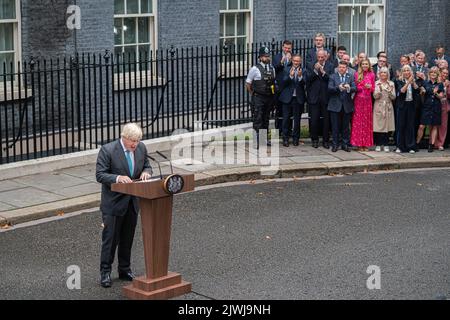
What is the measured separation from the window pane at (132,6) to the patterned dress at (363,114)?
4.27 m

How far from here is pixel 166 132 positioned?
1898 centimetres

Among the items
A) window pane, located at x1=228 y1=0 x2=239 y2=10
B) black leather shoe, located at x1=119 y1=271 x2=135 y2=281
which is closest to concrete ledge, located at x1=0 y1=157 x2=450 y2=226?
black leather shoe, located at x1=119 y1=271 x2=135 y2=281

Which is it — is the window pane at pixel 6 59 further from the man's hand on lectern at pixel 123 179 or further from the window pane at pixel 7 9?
the man's hand on lectern at pixel 123 179

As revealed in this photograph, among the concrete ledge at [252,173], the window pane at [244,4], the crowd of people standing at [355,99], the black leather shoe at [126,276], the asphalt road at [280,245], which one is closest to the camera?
the asphalt road at [280,245]

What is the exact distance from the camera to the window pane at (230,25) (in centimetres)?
2159

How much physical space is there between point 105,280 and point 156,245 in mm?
797

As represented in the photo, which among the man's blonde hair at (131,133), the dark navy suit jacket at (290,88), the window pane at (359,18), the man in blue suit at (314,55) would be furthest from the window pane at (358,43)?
the man's blonde hair at (131,133)

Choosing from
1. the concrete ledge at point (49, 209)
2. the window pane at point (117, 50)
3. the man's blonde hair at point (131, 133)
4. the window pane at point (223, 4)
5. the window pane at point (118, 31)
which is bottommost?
the concrete ledge at point (49, 209)

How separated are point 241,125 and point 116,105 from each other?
2.40 metres

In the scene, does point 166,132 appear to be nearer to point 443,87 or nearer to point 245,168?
point 245,168

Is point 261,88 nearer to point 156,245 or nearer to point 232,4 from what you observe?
point 232,4
